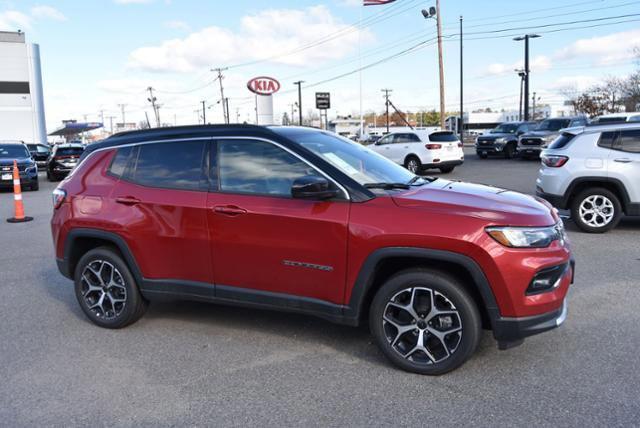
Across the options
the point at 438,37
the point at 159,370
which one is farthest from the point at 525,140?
the point at 159,370

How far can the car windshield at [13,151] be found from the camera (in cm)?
1948

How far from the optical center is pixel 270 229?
414 cm

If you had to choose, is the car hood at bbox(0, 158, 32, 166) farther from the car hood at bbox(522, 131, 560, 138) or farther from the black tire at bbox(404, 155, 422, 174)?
the car hood at bbox(522, 131, 560, 138)

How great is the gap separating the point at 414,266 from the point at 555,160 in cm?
623

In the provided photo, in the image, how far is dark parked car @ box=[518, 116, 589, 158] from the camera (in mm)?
23297

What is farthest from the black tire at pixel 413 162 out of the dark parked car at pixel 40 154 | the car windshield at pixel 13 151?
the dark parked car at pixel 40 154

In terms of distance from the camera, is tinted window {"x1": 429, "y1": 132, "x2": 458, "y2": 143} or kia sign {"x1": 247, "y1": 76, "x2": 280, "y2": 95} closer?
tinted window {"x1": 429, "y1": 132, "x2": 458, "y2": 143}

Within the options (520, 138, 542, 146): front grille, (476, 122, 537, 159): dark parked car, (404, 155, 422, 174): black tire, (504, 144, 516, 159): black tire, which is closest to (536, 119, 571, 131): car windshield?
(476, 122, 537, 159): dark parked car

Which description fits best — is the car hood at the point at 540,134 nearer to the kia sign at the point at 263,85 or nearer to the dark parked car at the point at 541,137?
the dark parked car at the point at 541,137

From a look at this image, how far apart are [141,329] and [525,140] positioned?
2187 cm

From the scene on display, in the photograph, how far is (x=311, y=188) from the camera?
388 centimetres

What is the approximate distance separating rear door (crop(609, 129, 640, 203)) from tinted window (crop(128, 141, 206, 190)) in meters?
6.80

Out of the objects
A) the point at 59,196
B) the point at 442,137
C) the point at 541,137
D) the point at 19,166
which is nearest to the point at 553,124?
the point at 541,137

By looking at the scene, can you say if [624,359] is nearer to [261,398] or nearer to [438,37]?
[261,398]
